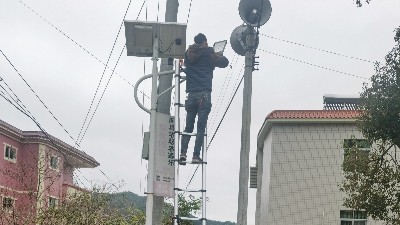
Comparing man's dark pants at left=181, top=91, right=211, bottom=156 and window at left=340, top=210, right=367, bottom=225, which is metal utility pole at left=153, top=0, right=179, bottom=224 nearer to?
man's dark pants at left=181, top=91, right=211, bottom=156

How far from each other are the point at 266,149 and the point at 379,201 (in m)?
12.8

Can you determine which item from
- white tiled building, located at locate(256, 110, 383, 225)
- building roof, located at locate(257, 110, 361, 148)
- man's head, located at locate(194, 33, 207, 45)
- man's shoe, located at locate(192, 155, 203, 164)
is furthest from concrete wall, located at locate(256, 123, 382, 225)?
man's shoe, located at locate(192, 155, 203, 164)

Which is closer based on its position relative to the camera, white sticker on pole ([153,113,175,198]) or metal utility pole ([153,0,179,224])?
white sticker on pole ([153,113,175,198])

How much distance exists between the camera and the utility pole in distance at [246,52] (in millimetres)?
8250

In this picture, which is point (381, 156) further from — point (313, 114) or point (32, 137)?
point (32, 137)

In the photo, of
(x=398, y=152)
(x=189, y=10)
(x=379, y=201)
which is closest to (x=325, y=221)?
(x=398, y=152)

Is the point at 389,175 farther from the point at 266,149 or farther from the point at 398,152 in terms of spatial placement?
the point at 266,149

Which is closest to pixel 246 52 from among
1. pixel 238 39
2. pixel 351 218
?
pixel 238 39

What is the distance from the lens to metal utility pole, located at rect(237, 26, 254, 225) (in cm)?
821

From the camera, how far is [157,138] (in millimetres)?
6930

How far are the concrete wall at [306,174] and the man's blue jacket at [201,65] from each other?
21.2 m

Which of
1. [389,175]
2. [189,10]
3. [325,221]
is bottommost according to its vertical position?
[325,221]

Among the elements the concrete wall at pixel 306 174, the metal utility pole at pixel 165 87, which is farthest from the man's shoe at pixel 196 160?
the concrete wall at pixel 306 174

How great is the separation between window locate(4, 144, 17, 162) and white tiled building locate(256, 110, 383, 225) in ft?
40.9
